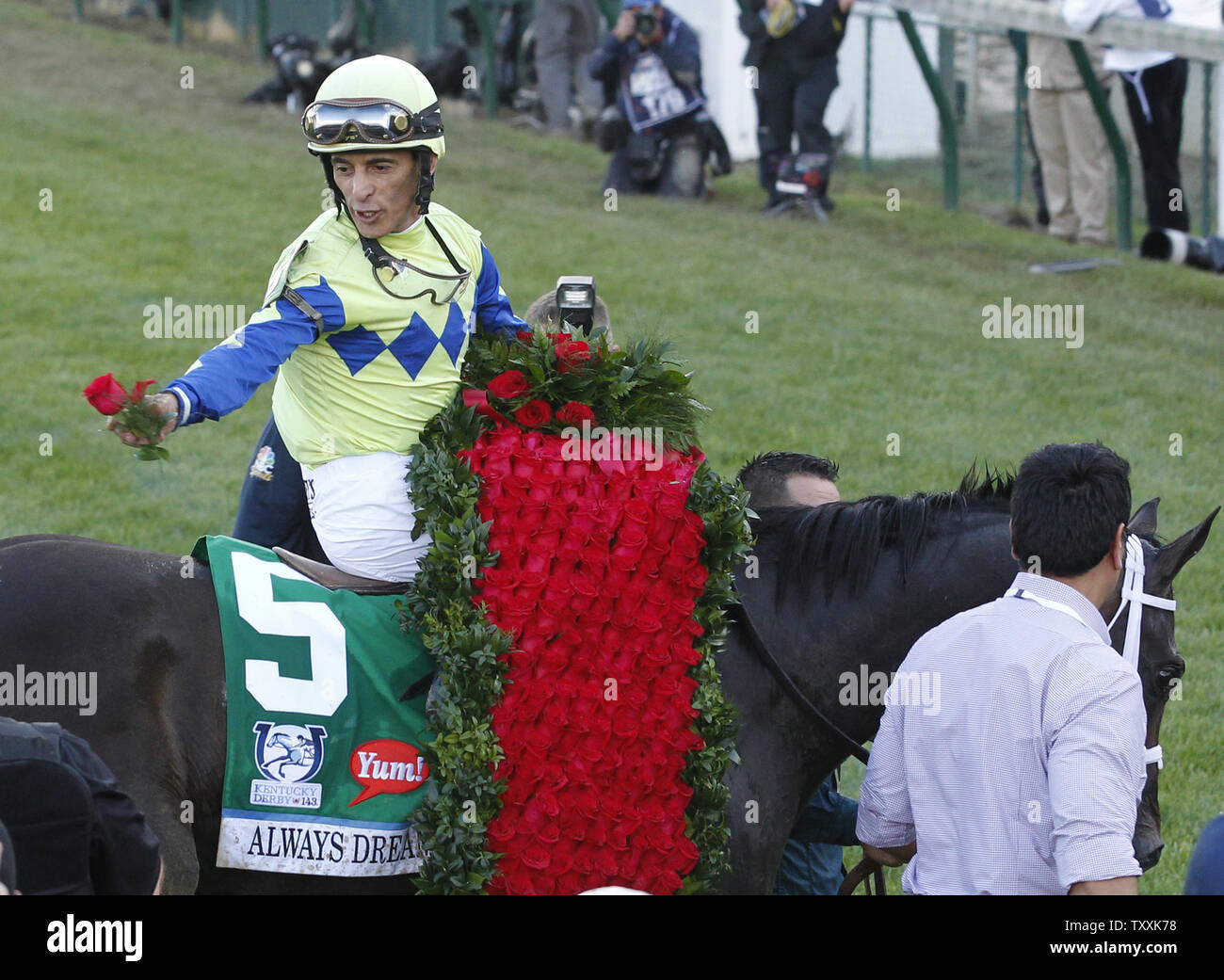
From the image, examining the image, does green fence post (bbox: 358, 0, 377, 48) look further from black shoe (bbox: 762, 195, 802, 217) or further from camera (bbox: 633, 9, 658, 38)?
black shoe (bbox: 762, 195, 802, 217)

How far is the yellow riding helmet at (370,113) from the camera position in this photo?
3617mm

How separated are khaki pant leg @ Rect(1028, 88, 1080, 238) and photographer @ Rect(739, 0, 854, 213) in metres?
1.58

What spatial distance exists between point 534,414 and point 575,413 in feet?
0.34

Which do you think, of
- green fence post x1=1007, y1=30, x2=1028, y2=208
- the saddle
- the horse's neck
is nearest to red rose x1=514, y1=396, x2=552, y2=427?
the saddle

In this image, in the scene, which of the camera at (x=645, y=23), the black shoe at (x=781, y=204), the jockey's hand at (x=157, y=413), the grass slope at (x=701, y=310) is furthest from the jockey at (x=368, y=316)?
the black shoe at (x=781, y=204)

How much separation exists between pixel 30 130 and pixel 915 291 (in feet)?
26.8

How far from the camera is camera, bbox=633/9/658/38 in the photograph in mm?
12445

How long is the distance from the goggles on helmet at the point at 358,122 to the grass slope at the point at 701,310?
9.69ft

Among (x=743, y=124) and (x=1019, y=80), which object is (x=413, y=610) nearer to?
(x=1019, y=80)

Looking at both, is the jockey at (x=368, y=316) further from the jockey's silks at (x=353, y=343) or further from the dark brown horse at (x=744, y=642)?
the dark brown horse at (x=744, y=642)

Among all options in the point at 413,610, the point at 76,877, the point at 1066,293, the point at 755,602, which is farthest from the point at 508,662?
the point at 1066,293

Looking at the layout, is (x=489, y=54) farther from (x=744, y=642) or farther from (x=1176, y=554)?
(x=1176, y=554)

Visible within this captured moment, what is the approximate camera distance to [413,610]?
3607 mm
